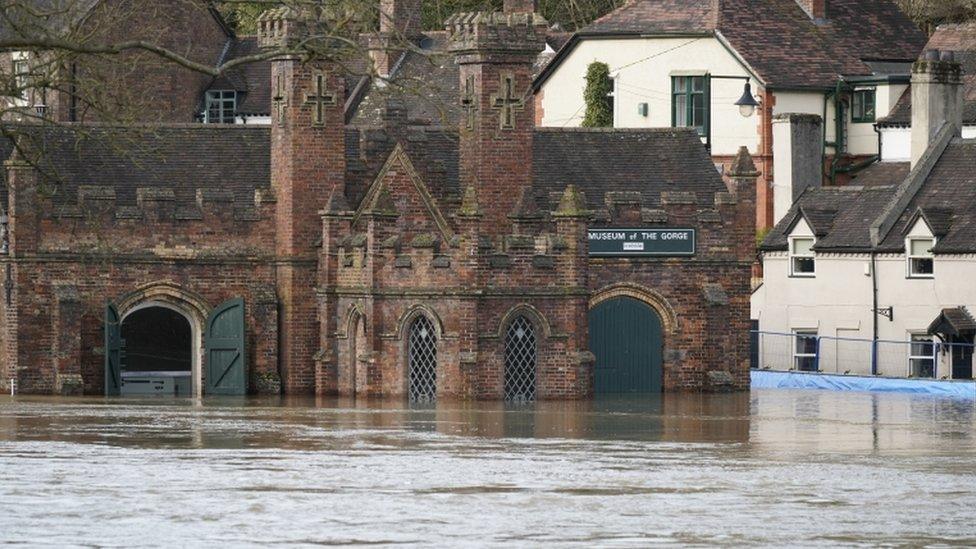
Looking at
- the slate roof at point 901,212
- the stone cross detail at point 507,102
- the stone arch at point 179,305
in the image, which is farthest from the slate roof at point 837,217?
the stone arch at point 179,305

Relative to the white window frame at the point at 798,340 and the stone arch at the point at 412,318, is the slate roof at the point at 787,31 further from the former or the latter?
the stone arch at the point at 412,318

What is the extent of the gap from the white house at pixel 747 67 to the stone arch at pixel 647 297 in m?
18.2

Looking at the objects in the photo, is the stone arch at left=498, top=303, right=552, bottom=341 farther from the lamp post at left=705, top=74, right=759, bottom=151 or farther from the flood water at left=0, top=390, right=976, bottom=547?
the lamp post at left=705, top=74, right=759, bottom=151

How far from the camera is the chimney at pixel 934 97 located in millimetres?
65438

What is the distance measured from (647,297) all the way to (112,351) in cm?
1098

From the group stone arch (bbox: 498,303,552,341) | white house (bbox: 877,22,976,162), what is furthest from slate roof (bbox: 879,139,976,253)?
stone arch (bbox: 498,303,552,341)

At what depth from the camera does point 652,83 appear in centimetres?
7712

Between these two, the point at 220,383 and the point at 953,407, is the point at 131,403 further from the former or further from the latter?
the point at 953,407

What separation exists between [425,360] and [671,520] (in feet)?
73.9

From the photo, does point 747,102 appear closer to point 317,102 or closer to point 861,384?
point 861,384

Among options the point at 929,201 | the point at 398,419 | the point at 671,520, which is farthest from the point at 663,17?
the point at 671,520

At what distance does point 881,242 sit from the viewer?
6272 cm

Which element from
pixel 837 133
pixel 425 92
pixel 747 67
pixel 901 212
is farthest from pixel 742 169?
pixel 837 133

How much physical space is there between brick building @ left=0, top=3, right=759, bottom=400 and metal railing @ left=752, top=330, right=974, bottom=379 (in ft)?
21.1
